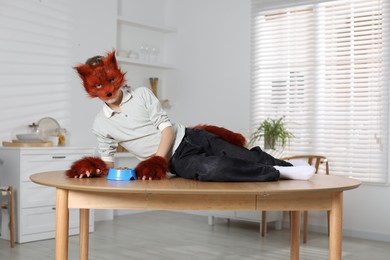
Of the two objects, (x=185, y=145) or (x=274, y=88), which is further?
(x=274, y=88)

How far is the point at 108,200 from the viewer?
7.11ft

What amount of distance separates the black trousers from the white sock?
0.06m

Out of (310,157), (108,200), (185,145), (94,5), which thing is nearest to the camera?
(108,200)

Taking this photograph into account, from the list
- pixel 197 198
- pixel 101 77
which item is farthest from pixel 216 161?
pixel 101 77

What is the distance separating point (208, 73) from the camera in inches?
229

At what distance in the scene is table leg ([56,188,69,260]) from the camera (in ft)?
7.06

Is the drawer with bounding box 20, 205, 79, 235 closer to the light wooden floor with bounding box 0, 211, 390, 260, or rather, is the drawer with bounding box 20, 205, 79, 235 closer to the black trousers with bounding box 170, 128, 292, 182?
the light wooden floor with bounding box 0, 211, 390, 260

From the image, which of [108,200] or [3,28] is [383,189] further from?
[3,28]

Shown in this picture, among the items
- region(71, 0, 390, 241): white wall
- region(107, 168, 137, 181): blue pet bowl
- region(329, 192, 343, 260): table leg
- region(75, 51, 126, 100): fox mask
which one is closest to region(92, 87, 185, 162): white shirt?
region(75, 51, 126, 100): fox mask

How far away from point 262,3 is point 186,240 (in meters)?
2.54

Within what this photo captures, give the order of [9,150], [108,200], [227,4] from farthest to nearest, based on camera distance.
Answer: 1. [227,4]
2. [9,150]
3. [108,200]

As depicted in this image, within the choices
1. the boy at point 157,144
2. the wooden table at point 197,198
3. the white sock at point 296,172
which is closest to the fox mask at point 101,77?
the boy at point 157,144

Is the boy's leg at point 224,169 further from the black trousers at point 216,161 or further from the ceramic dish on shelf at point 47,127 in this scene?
the ceramic dish on shelf at point 47,127

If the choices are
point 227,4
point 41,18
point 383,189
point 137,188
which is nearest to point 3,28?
point 41,18
